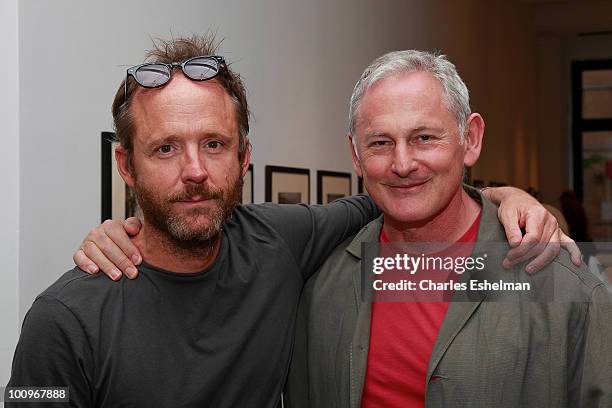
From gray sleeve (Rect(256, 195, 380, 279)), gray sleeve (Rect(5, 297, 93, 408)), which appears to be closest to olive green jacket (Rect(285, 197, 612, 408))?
gray sleeve (Rect(256, 195, 380, 279))

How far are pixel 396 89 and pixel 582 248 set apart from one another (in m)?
0.66

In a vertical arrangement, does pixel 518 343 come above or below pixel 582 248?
below

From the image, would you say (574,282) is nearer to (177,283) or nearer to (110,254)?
(177,283)

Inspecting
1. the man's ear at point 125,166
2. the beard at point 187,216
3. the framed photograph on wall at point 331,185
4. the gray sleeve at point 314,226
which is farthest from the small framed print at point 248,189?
the beard at point 187,216

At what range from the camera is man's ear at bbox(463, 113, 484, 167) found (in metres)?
2.21

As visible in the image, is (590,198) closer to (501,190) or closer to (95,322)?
(501,190)

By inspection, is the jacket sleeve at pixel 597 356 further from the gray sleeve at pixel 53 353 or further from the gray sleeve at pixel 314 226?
the gray sleeve at pixel 53 353

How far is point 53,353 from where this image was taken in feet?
5.86

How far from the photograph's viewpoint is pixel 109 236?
2.08m

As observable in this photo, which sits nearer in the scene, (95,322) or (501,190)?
(95,322)

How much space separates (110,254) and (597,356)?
1.24 metres

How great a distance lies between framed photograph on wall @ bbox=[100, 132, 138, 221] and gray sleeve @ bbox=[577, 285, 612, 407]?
1.73 metres

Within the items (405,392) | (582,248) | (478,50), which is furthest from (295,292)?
(478,50)

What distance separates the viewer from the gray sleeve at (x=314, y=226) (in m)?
2.38
